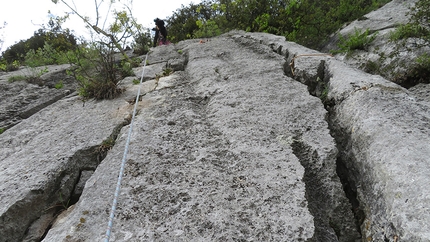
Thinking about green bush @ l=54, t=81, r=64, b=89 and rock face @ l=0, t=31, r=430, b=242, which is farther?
green bush @ l=54, t=81, r=64, b=89

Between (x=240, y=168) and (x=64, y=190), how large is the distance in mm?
1448

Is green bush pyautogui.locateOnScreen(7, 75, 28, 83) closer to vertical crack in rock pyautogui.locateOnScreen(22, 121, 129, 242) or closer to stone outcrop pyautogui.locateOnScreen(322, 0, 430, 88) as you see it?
vertical crack in rock pyautogui.locateOnScreen(22, 121, 129, 242)

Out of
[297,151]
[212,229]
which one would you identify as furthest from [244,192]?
[297,151]

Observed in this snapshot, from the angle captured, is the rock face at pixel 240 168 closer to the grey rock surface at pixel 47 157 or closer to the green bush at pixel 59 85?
the grey rock surface at pixel 47 157

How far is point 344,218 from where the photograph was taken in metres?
1.72

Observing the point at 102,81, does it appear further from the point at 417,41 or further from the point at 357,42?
the point at 417,41

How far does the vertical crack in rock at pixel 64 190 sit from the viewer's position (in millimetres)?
1900

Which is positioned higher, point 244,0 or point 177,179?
point 244,0

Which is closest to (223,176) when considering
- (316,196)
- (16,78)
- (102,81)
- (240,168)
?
(240,168)

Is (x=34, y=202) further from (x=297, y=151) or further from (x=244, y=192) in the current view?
(x=297, y=151)

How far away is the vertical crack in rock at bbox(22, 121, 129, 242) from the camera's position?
1900 millimetres

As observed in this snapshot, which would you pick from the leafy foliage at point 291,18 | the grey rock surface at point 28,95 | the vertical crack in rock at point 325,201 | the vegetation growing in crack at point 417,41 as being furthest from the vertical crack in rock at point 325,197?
Result: the leafy foliage at point 291,18

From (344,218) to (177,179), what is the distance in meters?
1.17

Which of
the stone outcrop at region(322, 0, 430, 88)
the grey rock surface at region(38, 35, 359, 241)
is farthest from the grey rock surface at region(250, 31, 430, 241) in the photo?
the stone outcrop at region(322, 0, 430, 88)
